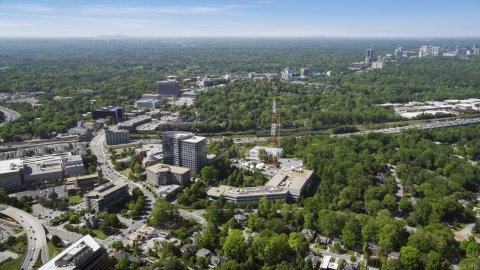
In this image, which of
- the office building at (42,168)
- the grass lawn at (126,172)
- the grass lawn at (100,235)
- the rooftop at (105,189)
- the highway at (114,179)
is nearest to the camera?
the grass lawn at (100,235)

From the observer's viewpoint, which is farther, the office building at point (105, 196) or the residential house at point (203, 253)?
the office building at point (105, 196)

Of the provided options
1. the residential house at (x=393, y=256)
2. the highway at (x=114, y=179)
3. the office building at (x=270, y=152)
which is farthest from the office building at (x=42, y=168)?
the residential house at (x=393, y=256)

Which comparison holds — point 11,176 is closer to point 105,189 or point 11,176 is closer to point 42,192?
point 42,192

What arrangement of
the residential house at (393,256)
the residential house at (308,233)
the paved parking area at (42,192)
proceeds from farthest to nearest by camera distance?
the paved parking area at (42,192) → the residential house at (308,233) → the residential house at (393,256)

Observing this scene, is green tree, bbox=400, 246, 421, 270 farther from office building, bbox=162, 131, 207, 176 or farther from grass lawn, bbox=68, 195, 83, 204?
grass lawn, bbox=68, 195, 83, 204

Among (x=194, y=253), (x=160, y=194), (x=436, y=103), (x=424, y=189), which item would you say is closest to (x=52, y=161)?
(x=160, y=194)

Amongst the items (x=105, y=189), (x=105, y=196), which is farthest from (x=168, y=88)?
(x=105, y=196)

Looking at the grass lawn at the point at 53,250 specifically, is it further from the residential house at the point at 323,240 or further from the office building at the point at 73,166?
the residential house at the point at 323,240

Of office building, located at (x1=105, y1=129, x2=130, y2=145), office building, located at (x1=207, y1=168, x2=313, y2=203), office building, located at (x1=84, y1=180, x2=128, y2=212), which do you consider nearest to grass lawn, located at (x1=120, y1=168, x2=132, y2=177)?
office building, located at (x1=84, y1=180, x2=128, y2=212)

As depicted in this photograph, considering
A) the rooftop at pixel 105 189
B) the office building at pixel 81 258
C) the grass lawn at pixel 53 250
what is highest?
the office building at pixel 81 258
